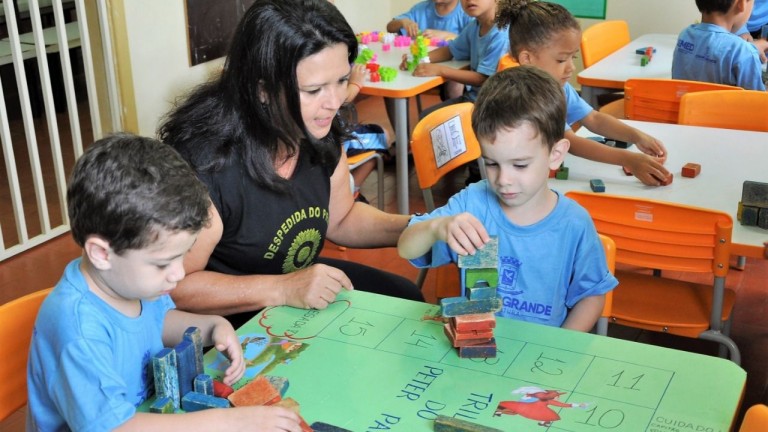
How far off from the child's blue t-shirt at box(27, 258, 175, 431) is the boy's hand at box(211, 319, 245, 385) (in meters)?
0.12

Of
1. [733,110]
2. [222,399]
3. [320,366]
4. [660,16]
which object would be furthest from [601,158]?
[660,16]

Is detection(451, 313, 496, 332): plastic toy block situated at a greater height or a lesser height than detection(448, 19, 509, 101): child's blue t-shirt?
lesser

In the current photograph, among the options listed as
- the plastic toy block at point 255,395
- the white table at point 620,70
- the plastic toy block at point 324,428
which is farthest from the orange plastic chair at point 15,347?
the white table at point 620,70

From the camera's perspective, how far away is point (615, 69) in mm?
4484

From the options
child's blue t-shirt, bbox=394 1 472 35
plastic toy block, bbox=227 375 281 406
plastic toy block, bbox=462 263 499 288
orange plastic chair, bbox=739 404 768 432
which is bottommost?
plastic toy block, bbox=227 375 281 406

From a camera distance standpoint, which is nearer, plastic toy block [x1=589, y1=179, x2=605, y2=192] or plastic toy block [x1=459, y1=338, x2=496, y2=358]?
plastic toy block [x1=459, y1=338, x2=496, y2=358]

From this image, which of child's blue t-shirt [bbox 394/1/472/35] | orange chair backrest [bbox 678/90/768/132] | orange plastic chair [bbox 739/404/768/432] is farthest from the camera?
child's blue t-shirt [bbox 394/1/472/35]

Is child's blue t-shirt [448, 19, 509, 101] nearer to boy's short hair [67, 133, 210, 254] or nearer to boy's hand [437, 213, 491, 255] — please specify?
boy's hand [437, 213, 491, 255]

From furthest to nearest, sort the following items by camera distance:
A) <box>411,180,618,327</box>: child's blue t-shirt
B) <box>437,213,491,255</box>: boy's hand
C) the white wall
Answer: the white wall
<box>411,180,618,327</box>: child's blue t-shirt
<box>437,213,491,255</box>: boy's hand

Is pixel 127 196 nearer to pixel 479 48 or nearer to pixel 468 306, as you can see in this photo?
pixel 468 306

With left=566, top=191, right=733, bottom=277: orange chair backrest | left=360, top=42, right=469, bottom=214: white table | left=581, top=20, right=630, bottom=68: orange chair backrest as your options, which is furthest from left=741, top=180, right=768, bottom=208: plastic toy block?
left=581, top=20, right=630, bottom=68: orange chair backrest

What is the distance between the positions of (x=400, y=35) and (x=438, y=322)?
3.93 metres

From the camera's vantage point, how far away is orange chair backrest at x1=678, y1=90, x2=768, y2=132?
346 cm

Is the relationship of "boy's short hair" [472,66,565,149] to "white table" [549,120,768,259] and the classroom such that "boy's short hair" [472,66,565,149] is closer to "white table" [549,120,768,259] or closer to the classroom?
the classroom
